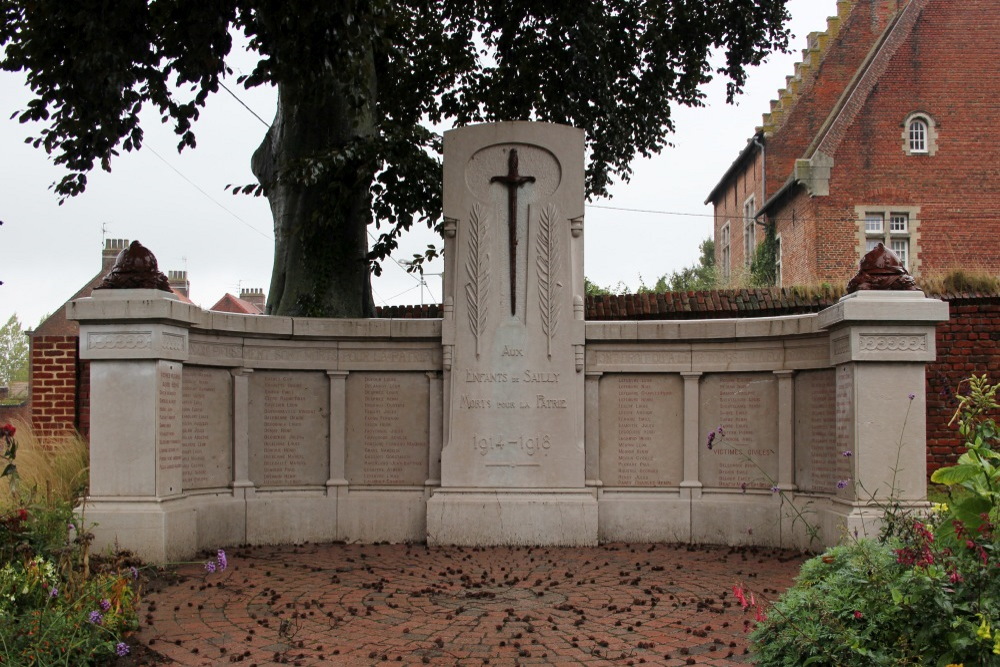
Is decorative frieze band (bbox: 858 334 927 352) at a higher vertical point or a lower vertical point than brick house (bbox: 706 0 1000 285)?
lower

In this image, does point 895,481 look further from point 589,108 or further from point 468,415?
point 589,108

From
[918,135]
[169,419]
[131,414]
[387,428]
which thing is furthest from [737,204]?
[131,414]

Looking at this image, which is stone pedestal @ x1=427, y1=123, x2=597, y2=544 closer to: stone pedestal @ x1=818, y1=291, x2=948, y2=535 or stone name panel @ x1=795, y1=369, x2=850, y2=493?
stone name panel @ x1=795, y1=369, x2=850, y2=493

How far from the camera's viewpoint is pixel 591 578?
750 centimetres

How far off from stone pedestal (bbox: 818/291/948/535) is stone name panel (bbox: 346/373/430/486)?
4142mm

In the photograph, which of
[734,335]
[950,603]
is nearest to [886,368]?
[734,335]

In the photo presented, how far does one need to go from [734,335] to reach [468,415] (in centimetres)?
277

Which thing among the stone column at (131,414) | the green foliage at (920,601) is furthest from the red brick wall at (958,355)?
the stone column at (131,414)

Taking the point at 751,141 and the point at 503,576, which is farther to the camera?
the point at 751,141

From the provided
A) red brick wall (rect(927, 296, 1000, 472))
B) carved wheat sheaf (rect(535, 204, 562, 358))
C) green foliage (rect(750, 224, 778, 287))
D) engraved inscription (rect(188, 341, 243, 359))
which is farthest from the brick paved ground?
green foliage (rect(750, 224, 778, 287))

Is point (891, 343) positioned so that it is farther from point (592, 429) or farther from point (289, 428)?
point (289, 428)

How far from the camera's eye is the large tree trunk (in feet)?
37.4

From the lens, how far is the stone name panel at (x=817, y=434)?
28.0 ft

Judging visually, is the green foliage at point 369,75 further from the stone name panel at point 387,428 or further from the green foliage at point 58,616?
the green foliage at point 58,616
